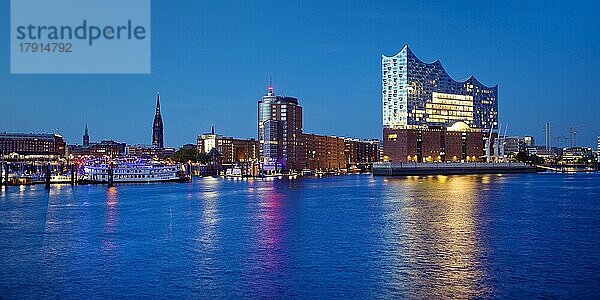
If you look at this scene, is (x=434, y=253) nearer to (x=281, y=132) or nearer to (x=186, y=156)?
(x=186, y=156)

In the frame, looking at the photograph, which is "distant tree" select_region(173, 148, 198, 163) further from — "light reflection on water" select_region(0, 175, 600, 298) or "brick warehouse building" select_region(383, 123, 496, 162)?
"light reflection on water" select_region(0, 175, 600, 298)

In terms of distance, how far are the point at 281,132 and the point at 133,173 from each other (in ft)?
253

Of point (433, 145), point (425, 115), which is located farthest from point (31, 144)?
point (433, 145)

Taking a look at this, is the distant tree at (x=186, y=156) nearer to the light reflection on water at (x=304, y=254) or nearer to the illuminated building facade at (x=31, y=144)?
the illuminated building facade at (x=31, y=144)

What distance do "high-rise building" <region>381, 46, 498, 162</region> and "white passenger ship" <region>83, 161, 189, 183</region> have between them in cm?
5427

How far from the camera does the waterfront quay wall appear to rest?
122812 mm

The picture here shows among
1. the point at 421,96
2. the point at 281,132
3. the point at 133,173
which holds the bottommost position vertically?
the point at 133,173

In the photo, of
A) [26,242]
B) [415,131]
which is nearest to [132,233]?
[26,242]

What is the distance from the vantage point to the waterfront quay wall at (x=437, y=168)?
123 metres

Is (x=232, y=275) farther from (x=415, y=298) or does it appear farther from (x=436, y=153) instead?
(x=436, y=153)

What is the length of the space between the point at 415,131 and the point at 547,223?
341ft

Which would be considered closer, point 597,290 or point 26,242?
point 597,290

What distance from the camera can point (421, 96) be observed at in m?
133

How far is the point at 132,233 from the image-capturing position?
86.5 feet
